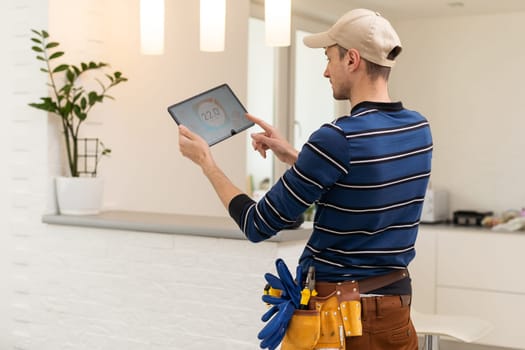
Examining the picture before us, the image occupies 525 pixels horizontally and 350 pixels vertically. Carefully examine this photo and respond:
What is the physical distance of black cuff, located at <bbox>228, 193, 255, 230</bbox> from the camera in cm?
189

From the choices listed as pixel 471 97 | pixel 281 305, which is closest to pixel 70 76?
pixel 281 305

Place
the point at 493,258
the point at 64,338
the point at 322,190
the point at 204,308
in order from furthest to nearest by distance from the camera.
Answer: the point at 493,258 < the point at 64,338 < the point at 204,308 < the point at 322,190

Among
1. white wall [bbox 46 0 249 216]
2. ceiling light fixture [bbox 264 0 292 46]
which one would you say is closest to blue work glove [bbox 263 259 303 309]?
ceiling light fixture [bbox 264 0 292 46]

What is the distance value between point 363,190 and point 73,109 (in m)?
1.81

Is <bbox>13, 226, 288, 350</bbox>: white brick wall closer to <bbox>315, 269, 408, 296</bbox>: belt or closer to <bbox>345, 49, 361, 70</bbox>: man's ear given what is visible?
<bbox>315, 269, 408, 296</bbox>: belt

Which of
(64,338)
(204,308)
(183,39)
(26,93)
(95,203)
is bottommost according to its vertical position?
(64,338)

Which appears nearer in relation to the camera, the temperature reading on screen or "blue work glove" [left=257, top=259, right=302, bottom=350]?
"blue work glove" [left=257, top=259, right=302, bottom=350]

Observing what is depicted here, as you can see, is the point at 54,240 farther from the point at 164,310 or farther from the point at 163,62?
the point at 163,62

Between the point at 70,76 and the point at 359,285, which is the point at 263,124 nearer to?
the point at 359,285

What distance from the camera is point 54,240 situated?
3332mm

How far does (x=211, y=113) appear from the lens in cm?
226

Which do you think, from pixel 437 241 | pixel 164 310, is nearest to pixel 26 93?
pixel 164 310

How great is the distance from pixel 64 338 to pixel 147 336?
1.44 ft

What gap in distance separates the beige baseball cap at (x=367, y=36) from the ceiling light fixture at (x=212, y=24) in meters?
1.38
